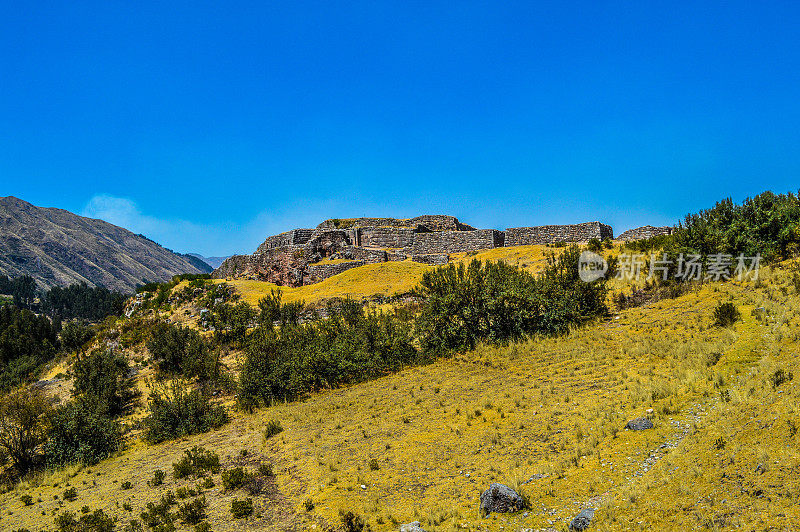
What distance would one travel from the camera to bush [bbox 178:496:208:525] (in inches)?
335

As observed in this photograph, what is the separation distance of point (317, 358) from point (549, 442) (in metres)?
10.3

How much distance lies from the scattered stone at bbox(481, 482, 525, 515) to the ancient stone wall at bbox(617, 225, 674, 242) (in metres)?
27.7

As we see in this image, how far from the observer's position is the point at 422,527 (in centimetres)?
698

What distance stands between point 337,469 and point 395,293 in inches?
668

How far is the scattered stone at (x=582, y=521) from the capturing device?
20.2 feet

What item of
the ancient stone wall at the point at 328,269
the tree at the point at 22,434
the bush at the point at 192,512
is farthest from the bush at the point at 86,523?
the ancient stone wall at the point at 328,269

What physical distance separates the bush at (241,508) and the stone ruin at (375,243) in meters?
24.8

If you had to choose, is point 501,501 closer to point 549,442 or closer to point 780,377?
point 549,442

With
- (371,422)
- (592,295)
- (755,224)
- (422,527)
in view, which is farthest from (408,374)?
(755,224)

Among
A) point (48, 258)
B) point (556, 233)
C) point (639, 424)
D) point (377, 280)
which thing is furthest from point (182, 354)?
point (48, 258)

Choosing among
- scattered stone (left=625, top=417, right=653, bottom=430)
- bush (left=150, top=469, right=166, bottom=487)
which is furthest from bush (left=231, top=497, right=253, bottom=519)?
scattered stone (left=625, top=417, right=653, bottom=430)

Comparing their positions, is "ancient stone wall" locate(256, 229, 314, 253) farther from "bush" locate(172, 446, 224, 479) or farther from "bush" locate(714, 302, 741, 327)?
"bush" locate(714, 302, 741, 327)

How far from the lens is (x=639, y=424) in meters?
8.72

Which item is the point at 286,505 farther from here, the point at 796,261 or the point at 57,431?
the point at 796,261
